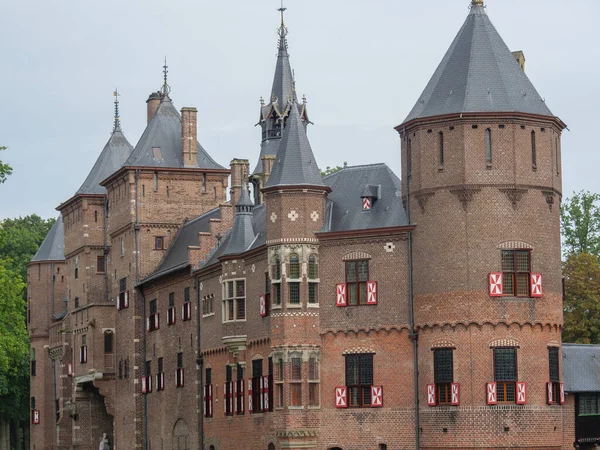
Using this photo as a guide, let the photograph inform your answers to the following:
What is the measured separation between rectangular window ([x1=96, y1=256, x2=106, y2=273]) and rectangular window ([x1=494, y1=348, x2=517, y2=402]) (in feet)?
103

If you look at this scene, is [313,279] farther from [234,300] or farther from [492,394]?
[492,394]

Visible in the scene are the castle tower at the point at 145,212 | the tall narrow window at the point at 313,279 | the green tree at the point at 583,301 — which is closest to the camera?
the tall narrow window at the point at 313,279

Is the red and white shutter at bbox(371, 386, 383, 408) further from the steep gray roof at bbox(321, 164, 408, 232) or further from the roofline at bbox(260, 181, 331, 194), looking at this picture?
the roofline at bbox(260, 181, 331, 194)

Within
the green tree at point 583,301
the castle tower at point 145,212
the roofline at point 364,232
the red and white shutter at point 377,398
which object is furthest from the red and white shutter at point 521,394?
the castle tower at point 145,212

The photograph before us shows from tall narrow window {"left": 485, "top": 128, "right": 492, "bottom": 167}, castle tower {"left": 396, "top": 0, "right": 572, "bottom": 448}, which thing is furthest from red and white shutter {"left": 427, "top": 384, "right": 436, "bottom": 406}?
tall narrow window {"left": 485, "top": 128, "right": 492, "bottom": 167}

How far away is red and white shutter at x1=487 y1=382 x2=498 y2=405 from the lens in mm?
50188

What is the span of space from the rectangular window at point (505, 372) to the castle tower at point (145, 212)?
2308 cm

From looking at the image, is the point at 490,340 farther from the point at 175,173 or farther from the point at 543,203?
the point at 175,173

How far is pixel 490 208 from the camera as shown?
168 feet

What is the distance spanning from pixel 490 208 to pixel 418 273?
3467 mm

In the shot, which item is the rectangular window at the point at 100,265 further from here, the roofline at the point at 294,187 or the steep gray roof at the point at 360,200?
the roofline at the point at 294,187

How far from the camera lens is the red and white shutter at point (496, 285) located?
50.6 meters

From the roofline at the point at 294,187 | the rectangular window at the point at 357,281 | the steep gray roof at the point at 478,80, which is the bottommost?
the rectangular window at the point at 357,281

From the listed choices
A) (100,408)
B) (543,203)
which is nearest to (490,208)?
(543,203)
